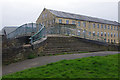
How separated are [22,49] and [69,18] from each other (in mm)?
30507

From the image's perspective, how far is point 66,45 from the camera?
1258cm

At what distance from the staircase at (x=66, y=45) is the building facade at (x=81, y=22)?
16.1 metres

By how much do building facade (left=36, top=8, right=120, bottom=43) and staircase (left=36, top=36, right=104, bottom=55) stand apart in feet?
52.9

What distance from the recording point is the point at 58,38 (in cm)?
1273

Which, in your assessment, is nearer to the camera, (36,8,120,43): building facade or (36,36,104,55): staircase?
(36,36,104,55): staircase

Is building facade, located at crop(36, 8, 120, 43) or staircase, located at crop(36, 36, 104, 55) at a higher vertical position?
building facade, located at crop(36, 8, 120, 43)

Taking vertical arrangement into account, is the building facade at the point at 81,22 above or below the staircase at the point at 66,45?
above

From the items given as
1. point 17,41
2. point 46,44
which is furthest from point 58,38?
point 17,41

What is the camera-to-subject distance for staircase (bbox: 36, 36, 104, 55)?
35.7ft

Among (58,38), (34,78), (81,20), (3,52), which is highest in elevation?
(81,20)

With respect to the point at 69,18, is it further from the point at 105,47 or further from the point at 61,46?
the point at 61,46

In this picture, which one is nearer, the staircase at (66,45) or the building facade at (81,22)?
the staircase at (66,45)

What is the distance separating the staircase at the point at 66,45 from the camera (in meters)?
10.9

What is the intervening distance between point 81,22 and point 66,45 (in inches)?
1148
